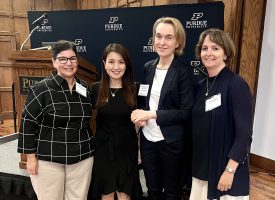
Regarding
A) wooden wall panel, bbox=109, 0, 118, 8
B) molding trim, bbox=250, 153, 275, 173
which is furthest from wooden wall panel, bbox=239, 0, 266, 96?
wooden wall panel, bbox=109, 0, 118, 8

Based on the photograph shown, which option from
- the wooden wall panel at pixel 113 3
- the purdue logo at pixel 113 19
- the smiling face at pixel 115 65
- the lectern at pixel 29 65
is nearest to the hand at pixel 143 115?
the smiling face at pixel 115 65

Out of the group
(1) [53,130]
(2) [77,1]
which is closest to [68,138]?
(1) [53,130]

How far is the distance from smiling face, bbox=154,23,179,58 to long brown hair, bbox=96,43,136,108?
0.23 metres

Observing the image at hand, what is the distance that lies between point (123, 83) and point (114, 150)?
1.45ft

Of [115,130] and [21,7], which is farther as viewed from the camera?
[21,7]

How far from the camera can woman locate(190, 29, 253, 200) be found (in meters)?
1.23

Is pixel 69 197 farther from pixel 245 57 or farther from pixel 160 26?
pixel 245 57

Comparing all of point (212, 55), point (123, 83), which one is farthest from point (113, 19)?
point (212, 55)

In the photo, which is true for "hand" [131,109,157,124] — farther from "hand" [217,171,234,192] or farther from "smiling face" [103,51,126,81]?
"hand" [217,171,234,192]

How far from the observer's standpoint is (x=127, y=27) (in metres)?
3.02

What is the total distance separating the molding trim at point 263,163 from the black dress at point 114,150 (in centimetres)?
187

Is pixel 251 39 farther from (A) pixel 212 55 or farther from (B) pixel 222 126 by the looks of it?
(B) pixel 222 126

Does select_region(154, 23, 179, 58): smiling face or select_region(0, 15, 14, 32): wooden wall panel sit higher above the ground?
select_region(0, 15, 14, 32): wooden wall panel

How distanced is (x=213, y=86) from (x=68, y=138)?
92 centimetres
